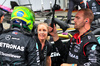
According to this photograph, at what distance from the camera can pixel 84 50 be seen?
1.38 metres

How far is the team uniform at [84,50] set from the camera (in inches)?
49.3

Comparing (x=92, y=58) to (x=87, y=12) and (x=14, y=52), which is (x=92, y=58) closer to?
(x=87, y=12)

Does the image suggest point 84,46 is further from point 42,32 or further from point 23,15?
point 23,15

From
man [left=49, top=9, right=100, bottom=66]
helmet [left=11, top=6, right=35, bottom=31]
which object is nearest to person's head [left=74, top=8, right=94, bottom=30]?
man [left=49, top=9, right=100, bottom=66]

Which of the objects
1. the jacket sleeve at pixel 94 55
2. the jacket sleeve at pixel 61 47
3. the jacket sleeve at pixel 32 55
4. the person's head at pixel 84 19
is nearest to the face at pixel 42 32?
the jacket sleeve at pixel 61 47

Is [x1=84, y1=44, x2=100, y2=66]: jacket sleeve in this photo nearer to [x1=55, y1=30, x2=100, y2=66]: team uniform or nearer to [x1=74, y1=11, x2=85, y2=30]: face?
[x1=55, y1=30, x2=100, y2=66]: team uniform

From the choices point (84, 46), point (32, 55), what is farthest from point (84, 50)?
point (32, 55)

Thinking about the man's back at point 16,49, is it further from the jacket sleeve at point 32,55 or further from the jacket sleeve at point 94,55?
the jacket sleeve at point 94,55

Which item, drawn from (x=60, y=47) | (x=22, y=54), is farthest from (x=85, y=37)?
(x=22, y=54)

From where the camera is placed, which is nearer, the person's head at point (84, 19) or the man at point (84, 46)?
the man at point (84, 46)

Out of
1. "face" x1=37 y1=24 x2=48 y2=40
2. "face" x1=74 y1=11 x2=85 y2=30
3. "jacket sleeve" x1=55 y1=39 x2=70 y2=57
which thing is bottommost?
"jacket sleeve" x1=55 y1=39 x2=70 y2=57

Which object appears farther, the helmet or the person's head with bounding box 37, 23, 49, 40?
the person's head with bounding box 37, 23, 49, 40

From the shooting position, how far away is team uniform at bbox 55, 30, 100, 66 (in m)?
1.25

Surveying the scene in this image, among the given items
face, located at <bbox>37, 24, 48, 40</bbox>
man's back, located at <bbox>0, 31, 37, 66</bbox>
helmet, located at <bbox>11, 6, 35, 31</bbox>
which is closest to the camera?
man's back, located at <bbox>0, 31, 37, 66</bbox>
